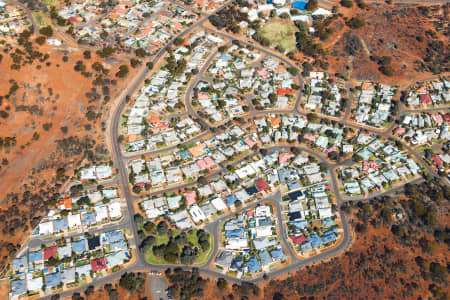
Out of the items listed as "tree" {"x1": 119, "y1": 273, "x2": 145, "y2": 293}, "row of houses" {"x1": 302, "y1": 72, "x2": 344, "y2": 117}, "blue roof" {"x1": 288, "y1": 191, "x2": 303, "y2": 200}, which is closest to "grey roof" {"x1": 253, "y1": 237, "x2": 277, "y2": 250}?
"blue roof" {"x1": 288, "y1": 191, "x2": 303, "y2": 200}

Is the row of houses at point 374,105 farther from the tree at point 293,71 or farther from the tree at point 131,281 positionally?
the tree at point 131,281

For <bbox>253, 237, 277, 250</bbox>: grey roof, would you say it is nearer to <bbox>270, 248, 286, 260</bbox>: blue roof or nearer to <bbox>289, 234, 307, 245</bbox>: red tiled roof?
<bbox>270, 248, 286, 260</bbox>: blue roof

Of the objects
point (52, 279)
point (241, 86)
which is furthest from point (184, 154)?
point (52, 279)

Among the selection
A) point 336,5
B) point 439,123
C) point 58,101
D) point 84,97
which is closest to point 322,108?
point 439,123

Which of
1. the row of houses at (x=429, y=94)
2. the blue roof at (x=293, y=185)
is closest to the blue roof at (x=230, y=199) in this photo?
the blue roof at (x=293, y=185)

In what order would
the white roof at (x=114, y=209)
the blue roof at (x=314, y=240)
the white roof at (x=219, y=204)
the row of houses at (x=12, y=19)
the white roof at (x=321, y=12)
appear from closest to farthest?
the blue roof at (x=314, y=240) < the white roof at (x=114, y=209) < the white roof at (x=219, y=204) < the row of houses at (x=12, y=19) < the white roof at (x=321, y=12)

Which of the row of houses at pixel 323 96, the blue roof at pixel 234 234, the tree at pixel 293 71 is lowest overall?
the blue roof at pixel 234 234

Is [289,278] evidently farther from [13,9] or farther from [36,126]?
[13,9]

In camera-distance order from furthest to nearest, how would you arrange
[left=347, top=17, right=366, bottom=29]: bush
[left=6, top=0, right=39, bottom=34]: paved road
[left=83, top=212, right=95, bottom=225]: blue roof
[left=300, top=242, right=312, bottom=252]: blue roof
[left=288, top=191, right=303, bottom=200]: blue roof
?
[left=347, top=17, right=366, bottom=29]: bush
[left=6, top=0, right=39, bottom=34]: paved road
[left=288, top=191, right=303, bottom=200]: blue roof
[left=83, top=212, right=95, bottom=225]: blue roof
[left=300, top=242, right=312, bottom=252]: blue roof
